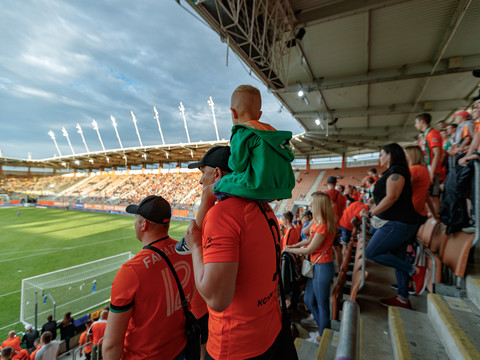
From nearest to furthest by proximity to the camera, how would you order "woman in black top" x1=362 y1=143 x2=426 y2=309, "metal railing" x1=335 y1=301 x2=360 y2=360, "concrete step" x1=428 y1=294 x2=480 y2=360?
"metal railing" x1=335 y1=301 x2=360 y2=360 < "concrete step" x1=428 y1=294 x2=480 y2=360 < "woman in black top" x1=362 y1=143 x2=426 y2=309

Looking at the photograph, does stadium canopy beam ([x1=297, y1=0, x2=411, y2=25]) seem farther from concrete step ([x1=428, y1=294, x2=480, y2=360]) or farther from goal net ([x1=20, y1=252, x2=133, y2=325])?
goal net ([x1=20, y1=252, x2=133, y2=325])

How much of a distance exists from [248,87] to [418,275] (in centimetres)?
295

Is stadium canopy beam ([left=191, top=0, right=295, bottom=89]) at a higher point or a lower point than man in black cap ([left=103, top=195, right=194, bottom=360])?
higher

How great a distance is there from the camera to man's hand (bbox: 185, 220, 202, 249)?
0.94 m

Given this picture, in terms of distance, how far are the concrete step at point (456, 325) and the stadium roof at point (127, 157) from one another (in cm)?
2430

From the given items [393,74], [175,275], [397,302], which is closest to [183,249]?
[175,275]

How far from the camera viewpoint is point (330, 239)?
2.75m

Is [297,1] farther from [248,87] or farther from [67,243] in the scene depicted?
[67,243]

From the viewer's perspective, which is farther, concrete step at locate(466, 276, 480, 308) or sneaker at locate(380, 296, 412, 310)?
sneaker at locate(380, 296, 412, 310)

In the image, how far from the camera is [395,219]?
91.5 inches

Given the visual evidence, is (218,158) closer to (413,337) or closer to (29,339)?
(413,337)

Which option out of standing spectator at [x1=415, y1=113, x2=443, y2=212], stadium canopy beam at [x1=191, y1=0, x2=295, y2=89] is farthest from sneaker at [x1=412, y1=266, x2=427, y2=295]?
stadium canopy beam at [x1=191, y1=0, x2=295, y2=89]

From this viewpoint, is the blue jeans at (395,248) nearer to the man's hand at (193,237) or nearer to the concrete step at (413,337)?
the concrete step at (413,337)

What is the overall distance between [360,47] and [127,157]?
37.5 metres
